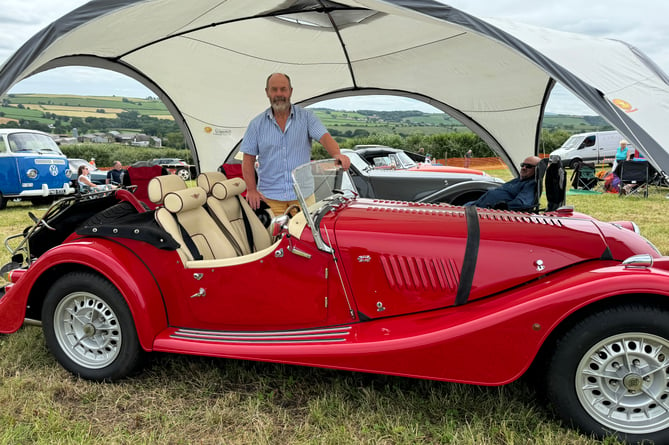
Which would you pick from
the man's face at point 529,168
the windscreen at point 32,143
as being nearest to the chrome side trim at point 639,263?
the man's face at point 529,168

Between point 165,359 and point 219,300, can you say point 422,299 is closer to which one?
point 219,300

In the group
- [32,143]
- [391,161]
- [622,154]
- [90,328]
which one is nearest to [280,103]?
[90,328]

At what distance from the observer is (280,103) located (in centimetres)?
384

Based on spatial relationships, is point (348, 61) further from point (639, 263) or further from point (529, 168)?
point (639, 263)

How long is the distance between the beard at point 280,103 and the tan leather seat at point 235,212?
708 millimetres

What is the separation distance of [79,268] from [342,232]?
195cm

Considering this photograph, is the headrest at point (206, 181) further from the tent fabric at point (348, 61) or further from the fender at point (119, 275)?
the tent fabric at point (348, 61)

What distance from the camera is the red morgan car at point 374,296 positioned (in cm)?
235

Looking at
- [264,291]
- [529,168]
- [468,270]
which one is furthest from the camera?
[529,168]

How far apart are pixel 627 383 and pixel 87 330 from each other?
3419mm

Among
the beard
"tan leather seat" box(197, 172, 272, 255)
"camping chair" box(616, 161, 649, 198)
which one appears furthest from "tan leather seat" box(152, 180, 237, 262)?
"camping chair" box(616, 161, 649, 198)

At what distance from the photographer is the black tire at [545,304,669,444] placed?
229cm

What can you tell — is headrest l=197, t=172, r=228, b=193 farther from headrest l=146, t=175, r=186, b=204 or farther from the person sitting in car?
the person sitting in car

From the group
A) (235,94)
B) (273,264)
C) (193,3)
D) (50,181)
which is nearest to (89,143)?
(50,181)
